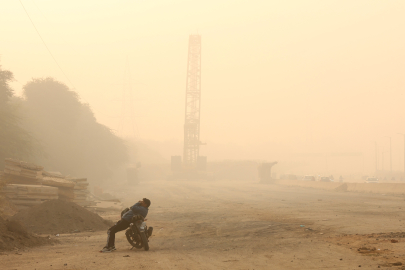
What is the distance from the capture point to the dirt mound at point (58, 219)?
588 inches

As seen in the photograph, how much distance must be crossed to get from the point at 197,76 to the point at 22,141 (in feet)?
269

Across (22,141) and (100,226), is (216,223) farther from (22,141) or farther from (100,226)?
(22,141)

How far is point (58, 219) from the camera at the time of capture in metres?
15.6

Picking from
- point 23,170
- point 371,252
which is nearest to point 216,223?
point 371,252

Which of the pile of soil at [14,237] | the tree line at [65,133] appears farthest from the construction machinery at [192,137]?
the pile of soil at [14,237]

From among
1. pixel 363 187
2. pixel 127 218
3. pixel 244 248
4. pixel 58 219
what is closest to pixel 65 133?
pixel 363 187

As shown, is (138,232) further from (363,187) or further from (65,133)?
(65,133)

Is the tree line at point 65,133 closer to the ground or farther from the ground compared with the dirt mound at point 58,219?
farther from the ground

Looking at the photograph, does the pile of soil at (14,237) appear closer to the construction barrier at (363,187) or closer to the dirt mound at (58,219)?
the dirt mound at (58,219)

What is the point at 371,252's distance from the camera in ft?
29.9

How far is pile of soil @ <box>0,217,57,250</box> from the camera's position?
10.1 metres

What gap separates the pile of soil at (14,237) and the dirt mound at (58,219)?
3544 mm

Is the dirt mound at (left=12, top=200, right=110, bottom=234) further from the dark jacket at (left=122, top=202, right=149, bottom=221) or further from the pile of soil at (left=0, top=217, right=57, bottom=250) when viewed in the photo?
the dark jacket at (left=122, top=202, right=149, bottom=221)

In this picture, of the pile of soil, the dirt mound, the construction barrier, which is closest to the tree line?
the dirt mound
